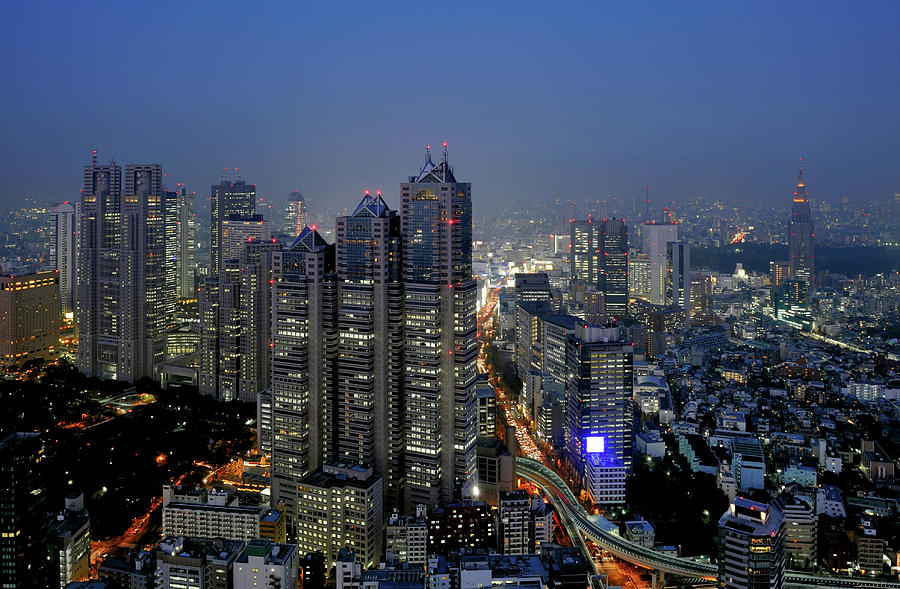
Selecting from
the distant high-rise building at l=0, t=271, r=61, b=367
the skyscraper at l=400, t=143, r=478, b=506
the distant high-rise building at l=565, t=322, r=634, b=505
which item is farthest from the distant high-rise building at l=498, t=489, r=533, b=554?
the distant high-rise building at l=0, t=271, r=61, b=367

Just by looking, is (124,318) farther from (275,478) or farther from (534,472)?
(534,472)

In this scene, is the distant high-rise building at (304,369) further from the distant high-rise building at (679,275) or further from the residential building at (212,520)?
the distant high-rise building at (679,275)

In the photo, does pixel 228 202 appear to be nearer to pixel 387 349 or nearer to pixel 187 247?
pixel 187 247

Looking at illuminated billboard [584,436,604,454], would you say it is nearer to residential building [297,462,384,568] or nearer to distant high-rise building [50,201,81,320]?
residential building [297,462,384,568]

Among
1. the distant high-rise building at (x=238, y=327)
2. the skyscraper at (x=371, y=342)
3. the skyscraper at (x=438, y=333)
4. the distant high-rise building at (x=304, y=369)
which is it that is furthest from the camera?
the distant high-rise building at (x=238, y=327)

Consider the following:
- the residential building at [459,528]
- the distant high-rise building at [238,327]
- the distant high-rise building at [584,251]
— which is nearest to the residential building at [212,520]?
the residential building at [459,528]

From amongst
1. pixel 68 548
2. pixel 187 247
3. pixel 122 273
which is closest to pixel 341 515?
pixel 68 548
